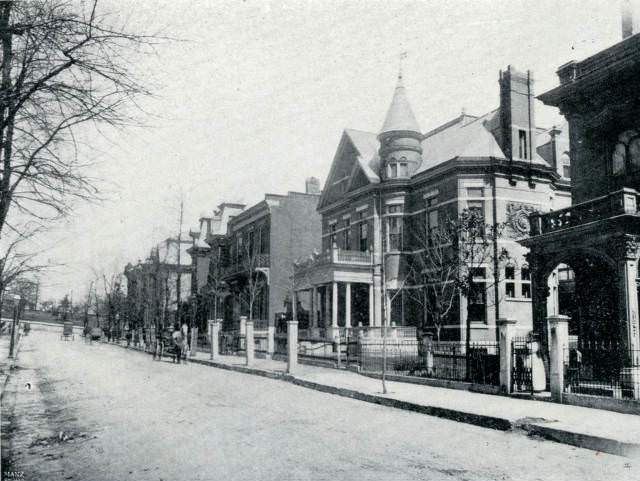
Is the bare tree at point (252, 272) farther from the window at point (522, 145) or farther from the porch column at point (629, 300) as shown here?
the porch column at point (629, 300)

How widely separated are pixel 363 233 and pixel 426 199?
491 centimetres

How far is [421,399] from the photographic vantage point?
13031mm

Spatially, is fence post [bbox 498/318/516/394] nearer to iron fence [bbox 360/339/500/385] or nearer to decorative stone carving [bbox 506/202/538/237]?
iron fence [bbox 360/339/500/385]

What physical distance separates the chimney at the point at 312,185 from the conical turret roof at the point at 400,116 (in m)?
14.0

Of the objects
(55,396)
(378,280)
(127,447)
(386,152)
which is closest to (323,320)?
(378,280)

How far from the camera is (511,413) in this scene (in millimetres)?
10922

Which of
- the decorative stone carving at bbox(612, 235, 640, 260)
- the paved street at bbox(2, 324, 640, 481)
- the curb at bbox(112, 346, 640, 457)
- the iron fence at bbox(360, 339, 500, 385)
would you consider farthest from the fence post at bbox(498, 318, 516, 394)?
the decorative stone carving at bbox(612, 235, 640, 260)

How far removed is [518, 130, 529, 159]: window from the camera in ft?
93.9

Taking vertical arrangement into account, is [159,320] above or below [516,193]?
below

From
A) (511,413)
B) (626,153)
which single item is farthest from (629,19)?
(511,413)

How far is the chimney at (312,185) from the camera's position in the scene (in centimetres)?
4584

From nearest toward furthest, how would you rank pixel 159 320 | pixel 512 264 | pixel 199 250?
pixel 512 264 < pixel 159 320 < pixel 199 250

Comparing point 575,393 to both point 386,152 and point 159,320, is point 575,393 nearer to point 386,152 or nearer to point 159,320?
point 386,152

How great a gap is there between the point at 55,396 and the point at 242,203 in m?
40.6
